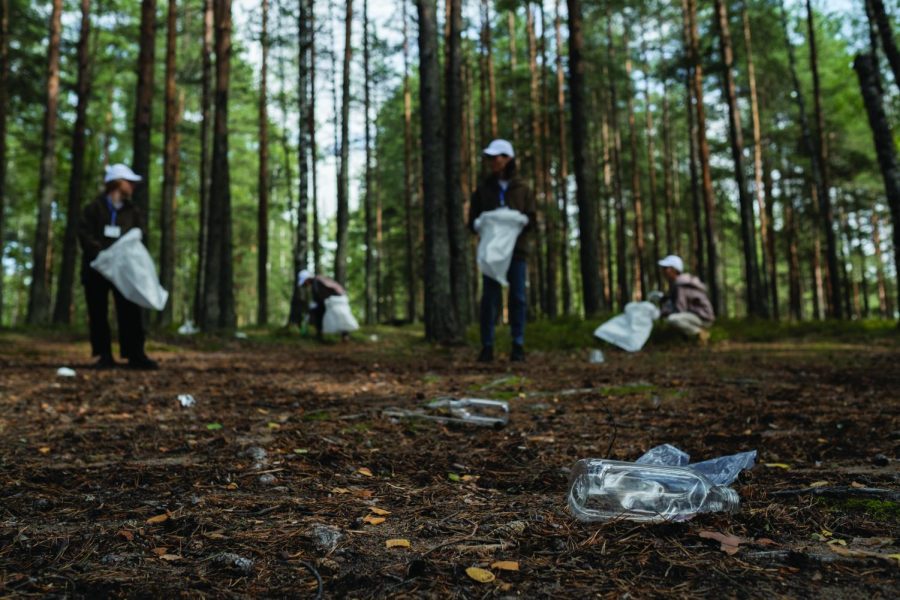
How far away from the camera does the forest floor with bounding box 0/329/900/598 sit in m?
1.35

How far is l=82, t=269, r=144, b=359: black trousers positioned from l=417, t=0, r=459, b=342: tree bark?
4.05 meters

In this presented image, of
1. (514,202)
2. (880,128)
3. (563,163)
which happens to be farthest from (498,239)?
(563,163)

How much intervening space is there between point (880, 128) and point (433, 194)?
6.90 m

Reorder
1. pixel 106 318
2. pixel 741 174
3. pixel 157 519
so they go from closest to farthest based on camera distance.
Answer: pixel 157 519
pixel 106 318
pixel 741 174

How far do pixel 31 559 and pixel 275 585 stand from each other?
0.62 m

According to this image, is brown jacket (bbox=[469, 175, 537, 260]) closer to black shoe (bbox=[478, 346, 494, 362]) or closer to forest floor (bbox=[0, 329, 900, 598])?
black shoe (bbox=[478, 346, 494, 362])

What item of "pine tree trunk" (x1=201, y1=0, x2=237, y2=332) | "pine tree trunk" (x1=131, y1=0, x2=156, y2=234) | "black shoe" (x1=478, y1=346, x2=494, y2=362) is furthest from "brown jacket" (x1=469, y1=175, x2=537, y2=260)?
"pine tree trunk" (x1=201, y1=0, x2=237, y2=332)

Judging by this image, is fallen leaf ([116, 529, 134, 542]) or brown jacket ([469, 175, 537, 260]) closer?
fallen leaf ([116, 529, 134, 542])

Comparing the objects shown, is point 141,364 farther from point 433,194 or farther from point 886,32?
point 886,32

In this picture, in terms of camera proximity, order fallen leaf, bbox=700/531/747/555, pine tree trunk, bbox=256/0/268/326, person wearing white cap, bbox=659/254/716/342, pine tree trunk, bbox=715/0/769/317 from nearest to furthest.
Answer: fallen leaf, bbox=700/531/747/555, person wearing white cap, bbox=659/254/716/342, pine tree trunk, bbox=715/0/769/317, pine tree trunk, bbox=256/0/268/326

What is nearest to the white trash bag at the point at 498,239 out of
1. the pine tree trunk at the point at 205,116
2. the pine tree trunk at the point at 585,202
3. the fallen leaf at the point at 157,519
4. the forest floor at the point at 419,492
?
the forest floor at the point at 419,492

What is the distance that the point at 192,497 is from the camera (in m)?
2.04

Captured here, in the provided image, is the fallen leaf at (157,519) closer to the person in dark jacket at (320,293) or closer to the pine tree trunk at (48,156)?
the person in dark jacket at (320,293)

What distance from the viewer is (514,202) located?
22.2 feet
